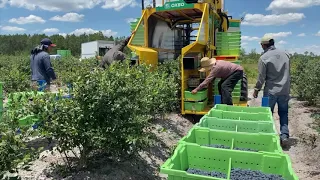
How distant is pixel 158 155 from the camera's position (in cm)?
496

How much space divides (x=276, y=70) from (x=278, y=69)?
0.04 m

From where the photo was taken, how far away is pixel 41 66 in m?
6.32

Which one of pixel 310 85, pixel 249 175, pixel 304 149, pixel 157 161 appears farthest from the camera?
pixel 310 85

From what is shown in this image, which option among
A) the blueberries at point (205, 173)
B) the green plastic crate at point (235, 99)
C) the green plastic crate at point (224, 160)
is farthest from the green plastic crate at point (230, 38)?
the blueberries at point (205, 173)

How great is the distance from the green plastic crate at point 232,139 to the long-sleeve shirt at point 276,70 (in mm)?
2788

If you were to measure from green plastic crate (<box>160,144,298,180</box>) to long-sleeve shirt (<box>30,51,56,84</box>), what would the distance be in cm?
434

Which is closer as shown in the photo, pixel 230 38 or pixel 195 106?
pixel 195 106

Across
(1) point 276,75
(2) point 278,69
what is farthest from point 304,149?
(2) point 278,69

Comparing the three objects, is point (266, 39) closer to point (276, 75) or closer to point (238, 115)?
point (276, 75)

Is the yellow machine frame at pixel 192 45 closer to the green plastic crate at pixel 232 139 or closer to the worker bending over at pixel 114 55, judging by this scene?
the worker bending over at pixel 114 55

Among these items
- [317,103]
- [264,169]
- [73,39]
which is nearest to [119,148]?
[264,169]

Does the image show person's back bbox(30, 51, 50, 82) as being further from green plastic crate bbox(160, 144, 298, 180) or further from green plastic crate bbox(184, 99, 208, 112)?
green plastic crate bbox(160, 144, 298, 180)

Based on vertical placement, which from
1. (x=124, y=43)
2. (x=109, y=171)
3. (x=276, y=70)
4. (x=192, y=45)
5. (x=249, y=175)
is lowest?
(x=109, y=171)

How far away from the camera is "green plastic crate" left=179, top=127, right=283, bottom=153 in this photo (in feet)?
11.1
